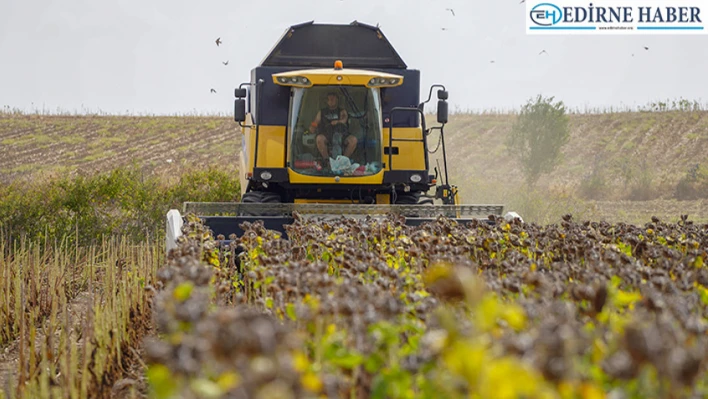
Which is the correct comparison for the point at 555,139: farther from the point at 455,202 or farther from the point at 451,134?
the point at 455,202

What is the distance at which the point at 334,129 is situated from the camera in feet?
36.4

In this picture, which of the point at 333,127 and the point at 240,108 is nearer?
the point at 333,127

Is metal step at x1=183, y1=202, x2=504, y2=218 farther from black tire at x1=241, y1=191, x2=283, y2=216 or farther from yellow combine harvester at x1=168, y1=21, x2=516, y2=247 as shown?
black tire at x1=241, y1=191, x2=283, y2=216

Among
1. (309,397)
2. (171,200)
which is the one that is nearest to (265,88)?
(171,200)

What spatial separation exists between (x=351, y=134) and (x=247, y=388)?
9254 mm

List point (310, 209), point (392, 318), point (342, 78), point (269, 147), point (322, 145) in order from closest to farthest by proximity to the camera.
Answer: point (392, 318), point (310, 209), point (342, 78), point (322, 145), point (269, 147)

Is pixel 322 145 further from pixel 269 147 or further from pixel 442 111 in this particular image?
pixel 442 111

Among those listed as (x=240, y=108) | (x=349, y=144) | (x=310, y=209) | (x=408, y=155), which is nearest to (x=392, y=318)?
(x=310, y=209)

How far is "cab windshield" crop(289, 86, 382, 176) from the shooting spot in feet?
36.2

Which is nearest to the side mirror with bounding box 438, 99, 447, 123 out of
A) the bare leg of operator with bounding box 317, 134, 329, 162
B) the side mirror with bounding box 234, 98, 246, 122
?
the bare leg of operator with bounding box 317, 134, 329, 162

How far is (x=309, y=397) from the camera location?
7.23 ft

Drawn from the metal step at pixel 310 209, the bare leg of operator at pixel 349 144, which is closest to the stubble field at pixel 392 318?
the metal step at pixel 310 209

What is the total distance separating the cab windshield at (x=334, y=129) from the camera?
435 inches

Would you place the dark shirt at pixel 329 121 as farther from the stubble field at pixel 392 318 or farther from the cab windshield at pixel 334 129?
the stubble field at pixel 392 318
